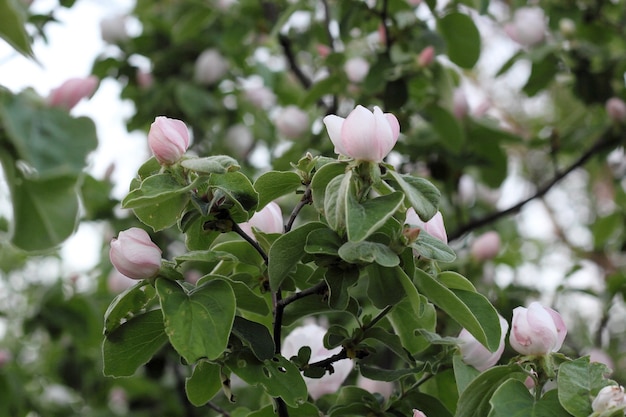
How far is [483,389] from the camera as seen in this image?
2.60 ft

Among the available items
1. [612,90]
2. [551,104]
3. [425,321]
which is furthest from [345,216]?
[551,104]

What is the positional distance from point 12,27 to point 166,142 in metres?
0.19

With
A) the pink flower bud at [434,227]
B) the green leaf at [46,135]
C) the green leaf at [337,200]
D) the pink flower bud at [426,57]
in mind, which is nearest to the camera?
the green leaf at [46,135]

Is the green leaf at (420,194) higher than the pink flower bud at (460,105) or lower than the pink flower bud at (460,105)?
higher

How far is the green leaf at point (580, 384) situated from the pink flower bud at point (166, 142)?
41cm

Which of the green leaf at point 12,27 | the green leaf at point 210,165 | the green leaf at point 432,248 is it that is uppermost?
the green leaf at point 12,27

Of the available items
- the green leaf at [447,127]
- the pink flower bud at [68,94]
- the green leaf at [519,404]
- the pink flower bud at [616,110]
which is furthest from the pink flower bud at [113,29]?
the green leaf at [519,404]

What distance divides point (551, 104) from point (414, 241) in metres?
3.71

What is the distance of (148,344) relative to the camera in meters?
0.81

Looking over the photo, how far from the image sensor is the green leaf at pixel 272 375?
2.62 feet

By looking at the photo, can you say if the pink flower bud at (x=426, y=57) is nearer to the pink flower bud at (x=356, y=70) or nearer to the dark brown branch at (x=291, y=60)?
the pink flower bud at (x=356, y=70)

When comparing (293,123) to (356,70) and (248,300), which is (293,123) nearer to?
(356,70)

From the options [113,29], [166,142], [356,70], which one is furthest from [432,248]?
[113,29]

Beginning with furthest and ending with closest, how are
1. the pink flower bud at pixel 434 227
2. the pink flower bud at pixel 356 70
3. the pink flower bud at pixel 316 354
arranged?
the pink flower bud at pixel 356 70
the pink flower bud at pixel 316 354
the pink flower bud at pixel 434 227
